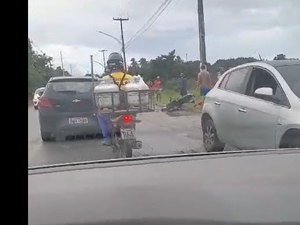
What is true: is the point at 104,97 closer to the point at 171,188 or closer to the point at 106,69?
the point at 106,69

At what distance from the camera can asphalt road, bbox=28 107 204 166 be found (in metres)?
3.59

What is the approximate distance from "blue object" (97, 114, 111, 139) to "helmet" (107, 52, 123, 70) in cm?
48

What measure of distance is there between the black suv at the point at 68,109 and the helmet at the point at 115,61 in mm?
233

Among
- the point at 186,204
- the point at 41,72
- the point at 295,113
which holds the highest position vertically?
the point at 41,72

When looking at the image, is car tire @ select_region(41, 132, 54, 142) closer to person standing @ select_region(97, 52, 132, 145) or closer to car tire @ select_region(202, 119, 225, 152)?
person standing @ select_region(97, 52, 132, 145)

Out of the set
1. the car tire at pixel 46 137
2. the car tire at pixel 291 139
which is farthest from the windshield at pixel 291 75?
the car tire at pixel 46 137

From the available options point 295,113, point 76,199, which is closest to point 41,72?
point 76,199

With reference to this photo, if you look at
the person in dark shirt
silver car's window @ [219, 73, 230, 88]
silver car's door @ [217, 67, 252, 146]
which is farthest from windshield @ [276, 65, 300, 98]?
the person in dark shirt

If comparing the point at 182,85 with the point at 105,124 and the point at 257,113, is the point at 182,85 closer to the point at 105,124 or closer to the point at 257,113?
the point at 105,124

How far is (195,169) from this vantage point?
9.41ft

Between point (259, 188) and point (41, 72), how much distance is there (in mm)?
1548

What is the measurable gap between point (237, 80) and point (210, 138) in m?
1.11

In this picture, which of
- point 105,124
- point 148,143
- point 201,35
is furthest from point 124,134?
point 201,35

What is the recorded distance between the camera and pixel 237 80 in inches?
215
